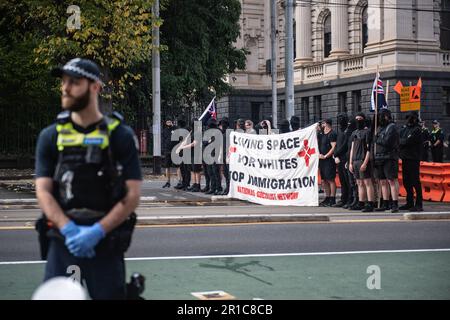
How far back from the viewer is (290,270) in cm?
838

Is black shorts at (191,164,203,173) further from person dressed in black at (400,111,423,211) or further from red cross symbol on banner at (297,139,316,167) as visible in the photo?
person dressed in black at (400,111,423,211)

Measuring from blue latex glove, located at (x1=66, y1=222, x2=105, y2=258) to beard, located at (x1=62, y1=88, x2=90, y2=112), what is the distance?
677 millimetres

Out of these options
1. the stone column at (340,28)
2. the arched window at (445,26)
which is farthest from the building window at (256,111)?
the arched window at (445,26)

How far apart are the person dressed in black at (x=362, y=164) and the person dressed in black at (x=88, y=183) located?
37.0 feet

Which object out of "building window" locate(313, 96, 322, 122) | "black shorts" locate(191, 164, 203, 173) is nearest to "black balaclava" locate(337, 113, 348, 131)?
"black shorts" locate(191, 164, 203, 173)

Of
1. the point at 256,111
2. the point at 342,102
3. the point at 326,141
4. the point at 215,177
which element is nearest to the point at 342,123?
the point at 326,141

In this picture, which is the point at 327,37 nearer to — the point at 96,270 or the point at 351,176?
the point at 351,176

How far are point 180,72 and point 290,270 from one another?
28.2 m

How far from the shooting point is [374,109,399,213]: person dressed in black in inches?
594

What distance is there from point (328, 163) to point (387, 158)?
187cm

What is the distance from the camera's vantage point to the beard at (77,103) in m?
4.35

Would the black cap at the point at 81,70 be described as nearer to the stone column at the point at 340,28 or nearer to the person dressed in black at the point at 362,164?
the person dressed in black at the point at 362,164
